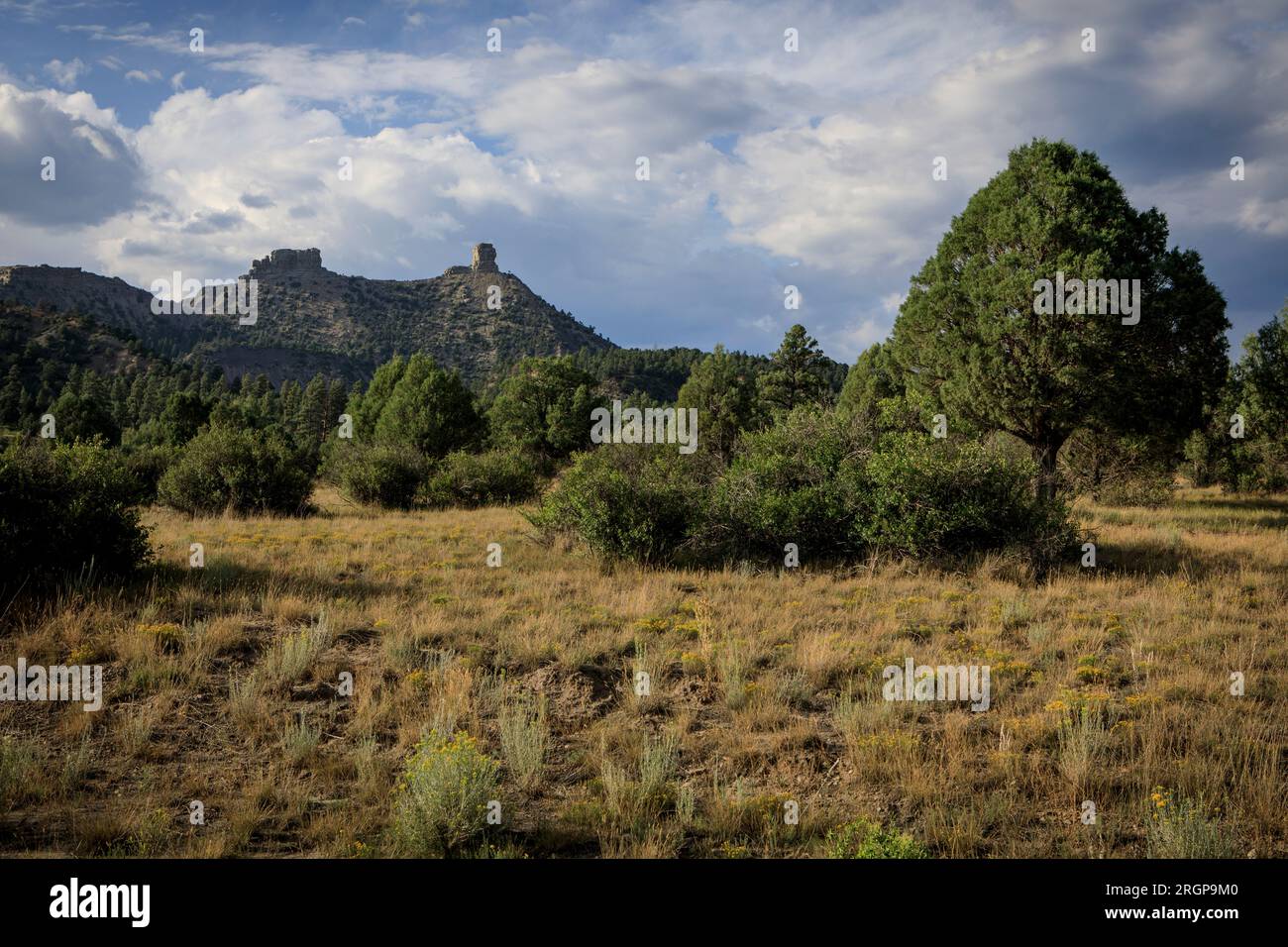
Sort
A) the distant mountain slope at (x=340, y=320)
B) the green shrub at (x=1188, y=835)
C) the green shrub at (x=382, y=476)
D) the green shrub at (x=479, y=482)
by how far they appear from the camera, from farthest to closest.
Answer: the distant mountain slope at (x=340, y=320) → the green shrub at (x=479, y=482) → the green shrub at (x=382, y=476) → the green shrub at (x=1188, y=835)

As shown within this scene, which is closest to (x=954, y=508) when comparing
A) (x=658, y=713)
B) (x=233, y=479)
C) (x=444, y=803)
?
(x=658, y=713)

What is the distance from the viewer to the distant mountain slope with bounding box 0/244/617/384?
403 feet

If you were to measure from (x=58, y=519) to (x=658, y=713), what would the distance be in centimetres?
866

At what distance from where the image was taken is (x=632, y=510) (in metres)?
13.0

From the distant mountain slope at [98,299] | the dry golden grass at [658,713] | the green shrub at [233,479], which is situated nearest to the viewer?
the dry golden grass at [658,713]

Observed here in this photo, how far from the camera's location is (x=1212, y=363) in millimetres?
19109
